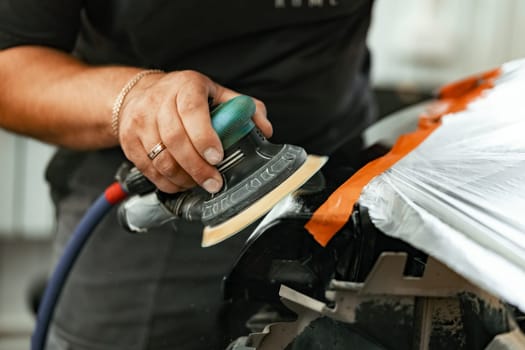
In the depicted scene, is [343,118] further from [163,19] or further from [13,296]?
[13,296]

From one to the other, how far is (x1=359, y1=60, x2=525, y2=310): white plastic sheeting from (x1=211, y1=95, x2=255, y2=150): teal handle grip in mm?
109

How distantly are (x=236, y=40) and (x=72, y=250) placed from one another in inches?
12.3

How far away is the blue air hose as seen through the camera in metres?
0.76

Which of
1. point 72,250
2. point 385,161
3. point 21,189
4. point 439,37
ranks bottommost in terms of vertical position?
point 21,189

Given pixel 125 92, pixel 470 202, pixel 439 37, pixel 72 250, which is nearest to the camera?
pixel 470 202

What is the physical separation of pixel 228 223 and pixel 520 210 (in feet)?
0.71

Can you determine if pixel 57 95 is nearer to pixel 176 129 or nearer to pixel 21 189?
pixel 176 129

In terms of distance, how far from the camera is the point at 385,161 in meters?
0.65

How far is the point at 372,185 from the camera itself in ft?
1.90

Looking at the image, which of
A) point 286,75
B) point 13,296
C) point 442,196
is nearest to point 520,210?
point 442,196

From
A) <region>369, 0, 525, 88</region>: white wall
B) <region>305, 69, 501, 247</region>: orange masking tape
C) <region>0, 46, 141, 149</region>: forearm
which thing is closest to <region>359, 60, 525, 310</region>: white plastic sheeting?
<region>305, 69, 501, 247</region>: orange masking tape

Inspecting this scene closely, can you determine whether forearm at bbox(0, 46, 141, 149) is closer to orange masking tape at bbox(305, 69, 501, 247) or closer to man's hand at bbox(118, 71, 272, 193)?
man's hand at bbox(118, 71, 272, 193)

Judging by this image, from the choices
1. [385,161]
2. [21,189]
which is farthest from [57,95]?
[21,189]

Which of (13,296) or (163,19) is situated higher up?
(163,19)
